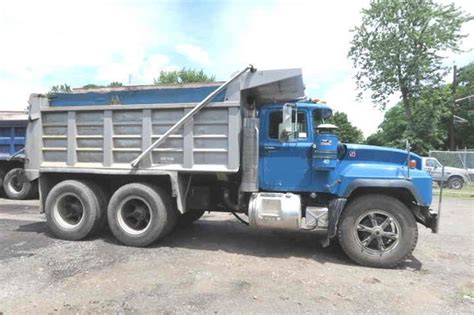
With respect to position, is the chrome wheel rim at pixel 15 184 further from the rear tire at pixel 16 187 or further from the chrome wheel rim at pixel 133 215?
the chrome wheel rim at pixel 133 215

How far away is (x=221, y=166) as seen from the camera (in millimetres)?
6848

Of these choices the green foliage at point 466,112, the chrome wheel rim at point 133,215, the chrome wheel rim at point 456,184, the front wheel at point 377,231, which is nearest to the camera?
the front wheel at point 377,231

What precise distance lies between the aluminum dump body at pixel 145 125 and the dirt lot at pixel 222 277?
1.51 metres

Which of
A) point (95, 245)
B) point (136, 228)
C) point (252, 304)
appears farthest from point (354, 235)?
point (95, 245)

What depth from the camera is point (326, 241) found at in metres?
6.63

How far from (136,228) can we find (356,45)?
31.3 m

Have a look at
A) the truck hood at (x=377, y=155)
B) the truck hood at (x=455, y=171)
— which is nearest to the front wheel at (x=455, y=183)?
the truck hood at (x=455, y=171)

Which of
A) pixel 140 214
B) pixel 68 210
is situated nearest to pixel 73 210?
pixel 68 210

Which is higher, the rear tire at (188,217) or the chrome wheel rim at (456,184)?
the rear tire at (188,217)

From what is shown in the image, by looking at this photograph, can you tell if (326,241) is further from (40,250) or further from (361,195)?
(40,250)

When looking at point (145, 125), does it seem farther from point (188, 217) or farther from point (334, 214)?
point (334, 214)

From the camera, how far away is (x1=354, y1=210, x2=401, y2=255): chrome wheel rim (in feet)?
20.6

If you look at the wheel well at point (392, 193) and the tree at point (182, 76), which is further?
the tree at point (182, 76)

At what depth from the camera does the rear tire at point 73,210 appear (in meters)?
7.44
